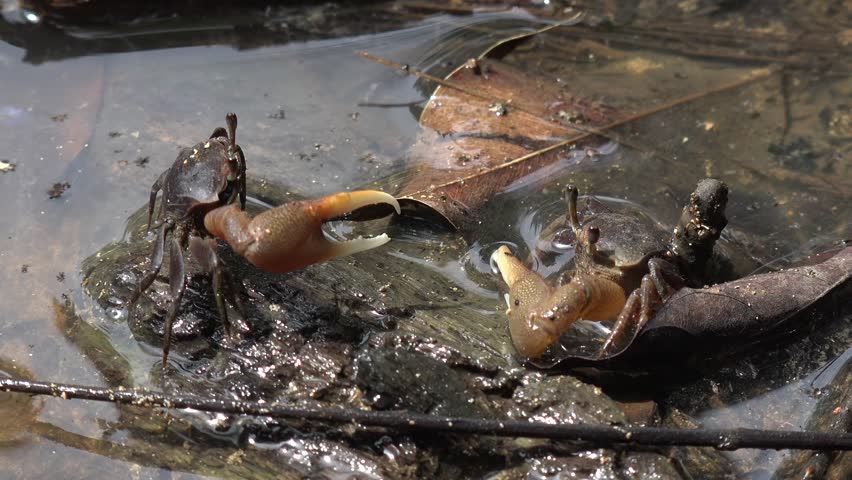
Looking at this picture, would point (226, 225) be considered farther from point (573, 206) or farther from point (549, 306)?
point (573, 206)

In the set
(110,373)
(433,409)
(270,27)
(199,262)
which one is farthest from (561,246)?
(270,27)

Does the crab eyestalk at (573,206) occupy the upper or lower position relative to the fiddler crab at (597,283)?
upper

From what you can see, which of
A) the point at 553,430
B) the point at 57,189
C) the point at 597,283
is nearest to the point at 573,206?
the point at 597,283

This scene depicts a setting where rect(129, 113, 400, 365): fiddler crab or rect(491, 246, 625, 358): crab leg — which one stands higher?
rect(129, 113, 400, 365): fiddler crab

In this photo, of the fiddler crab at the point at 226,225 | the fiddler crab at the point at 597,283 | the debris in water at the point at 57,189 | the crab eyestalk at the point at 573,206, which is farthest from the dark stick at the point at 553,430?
the debris in water at the point at 57,189

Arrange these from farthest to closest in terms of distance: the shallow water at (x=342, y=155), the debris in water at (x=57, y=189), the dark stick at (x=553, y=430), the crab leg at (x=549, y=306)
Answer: the debris in water at (x=57, y=189) < the shallow water at (x=342, y=155) < the crab leg at (x=549, y=306) < the dark stick at (x=553, y=430)

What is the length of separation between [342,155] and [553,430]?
2149 mm

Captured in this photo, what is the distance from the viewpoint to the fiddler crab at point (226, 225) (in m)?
2.91

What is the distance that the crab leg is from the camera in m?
2.86

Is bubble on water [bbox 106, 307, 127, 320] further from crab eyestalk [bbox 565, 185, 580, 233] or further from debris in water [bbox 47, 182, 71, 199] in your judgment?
crab eyestalk [bbox 565, 185, 580, 233]

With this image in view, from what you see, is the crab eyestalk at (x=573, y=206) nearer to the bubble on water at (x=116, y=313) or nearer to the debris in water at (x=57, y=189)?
the bubble on water at (x=116, y=313)

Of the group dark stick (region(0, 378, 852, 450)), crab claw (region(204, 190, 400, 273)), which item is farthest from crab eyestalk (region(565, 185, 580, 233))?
dark stick (region(0, 378, 852, 450))

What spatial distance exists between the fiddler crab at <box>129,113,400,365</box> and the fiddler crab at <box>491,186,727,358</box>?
583 millimetres

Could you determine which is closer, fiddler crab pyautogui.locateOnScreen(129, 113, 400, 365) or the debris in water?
fiddler crab pyautogui.locateOnScreen(129, 113, 400, 365)
